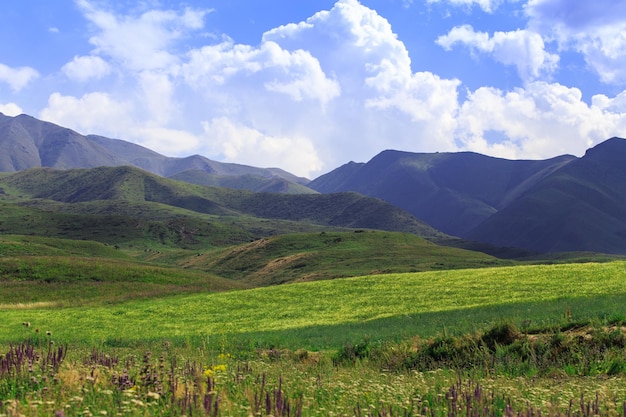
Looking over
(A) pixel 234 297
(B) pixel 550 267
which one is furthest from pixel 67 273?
(B) pixel 550 267

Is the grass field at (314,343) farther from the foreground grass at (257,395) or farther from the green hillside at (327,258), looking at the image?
the green hillside at (327,258)

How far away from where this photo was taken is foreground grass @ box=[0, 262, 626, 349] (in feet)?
85.1

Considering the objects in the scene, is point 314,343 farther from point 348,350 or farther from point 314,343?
point 348,350

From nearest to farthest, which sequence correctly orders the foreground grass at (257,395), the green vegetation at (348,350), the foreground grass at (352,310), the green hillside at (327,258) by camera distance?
the foreground grass at (257,395) → the green vegetation at (348,350) → the foreground grass at (352,310) → the green hillside at (327,258)

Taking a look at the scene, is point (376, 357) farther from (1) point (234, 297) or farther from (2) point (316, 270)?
(2) point (316, 270)

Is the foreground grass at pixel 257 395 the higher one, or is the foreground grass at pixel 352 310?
the foreground grass at pixel 257 395

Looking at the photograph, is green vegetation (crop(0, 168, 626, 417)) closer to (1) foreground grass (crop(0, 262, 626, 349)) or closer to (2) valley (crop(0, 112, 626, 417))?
(2) valley (crop(0, 112, 626, 417))

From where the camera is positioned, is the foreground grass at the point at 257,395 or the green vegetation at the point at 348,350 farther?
the green vegetation at the point at 348,350

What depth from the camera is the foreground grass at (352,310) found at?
2595 cm

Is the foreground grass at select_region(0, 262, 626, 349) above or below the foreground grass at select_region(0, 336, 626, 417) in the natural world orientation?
below

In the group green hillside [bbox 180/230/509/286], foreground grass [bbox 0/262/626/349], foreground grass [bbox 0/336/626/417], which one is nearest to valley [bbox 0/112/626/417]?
foreground grass [bbox 0/336/626/417]

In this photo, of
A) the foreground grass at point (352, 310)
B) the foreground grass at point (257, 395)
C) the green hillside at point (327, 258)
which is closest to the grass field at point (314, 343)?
the foreground grass at point (257, 395)

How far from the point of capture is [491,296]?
120ft

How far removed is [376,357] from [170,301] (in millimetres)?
36114
